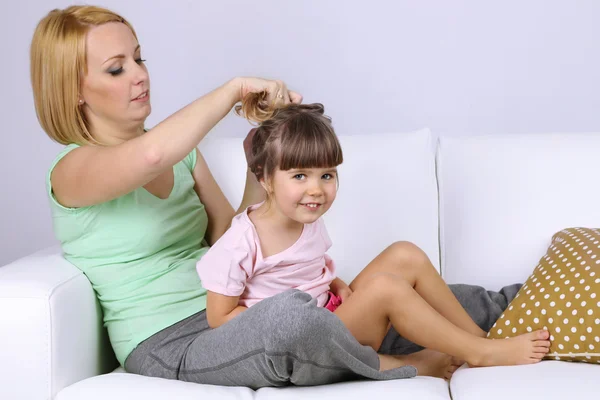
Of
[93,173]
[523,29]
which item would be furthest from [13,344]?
[523,29]

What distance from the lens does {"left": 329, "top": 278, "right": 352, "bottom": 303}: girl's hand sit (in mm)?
1996

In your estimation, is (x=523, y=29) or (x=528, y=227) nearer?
(x=528, y=227)

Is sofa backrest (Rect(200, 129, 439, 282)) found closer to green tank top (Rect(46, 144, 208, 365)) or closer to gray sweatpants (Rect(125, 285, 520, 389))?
green tank top (Rect(46, 144, 208, 365))

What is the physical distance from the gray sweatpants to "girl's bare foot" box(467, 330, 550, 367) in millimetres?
195

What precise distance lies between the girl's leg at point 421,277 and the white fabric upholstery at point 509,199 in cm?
28

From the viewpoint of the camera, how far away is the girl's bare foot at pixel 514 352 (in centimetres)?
184

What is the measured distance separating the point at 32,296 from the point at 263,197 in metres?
0.62

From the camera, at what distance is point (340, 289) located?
2014mm

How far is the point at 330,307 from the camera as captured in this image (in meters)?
1.95

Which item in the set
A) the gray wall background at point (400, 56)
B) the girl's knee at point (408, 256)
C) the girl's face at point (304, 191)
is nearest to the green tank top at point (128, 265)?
the girl's face at point (304, 191)

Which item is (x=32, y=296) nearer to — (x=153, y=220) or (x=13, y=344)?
(x=13, y=344)

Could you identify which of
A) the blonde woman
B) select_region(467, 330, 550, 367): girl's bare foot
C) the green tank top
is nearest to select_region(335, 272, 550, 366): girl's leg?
select_region(467, 330, 550, 367): girl's bare foot

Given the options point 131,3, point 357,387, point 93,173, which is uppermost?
point 131,3

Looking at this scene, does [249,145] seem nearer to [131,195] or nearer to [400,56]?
[131,195]
